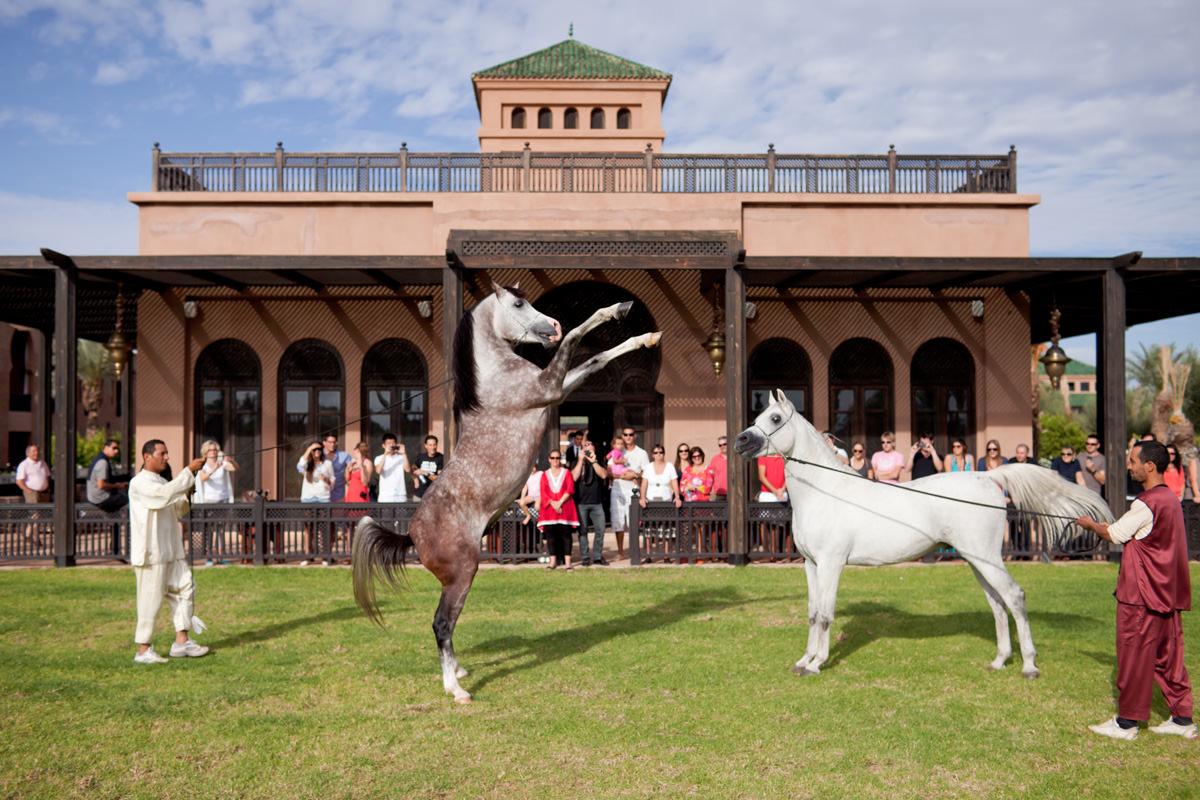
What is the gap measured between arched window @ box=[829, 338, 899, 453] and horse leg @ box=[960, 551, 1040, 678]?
949 cm

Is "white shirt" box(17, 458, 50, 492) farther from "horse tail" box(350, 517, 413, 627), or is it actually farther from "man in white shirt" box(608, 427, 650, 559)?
"horse tail" box(350, 517, 413, 627)

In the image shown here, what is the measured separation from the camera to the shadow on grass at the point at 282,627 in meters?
7.46

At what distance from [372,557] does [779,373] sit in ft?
36.2

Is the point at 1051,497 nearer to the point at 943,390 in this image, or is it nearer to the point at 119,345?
the point at 943,390

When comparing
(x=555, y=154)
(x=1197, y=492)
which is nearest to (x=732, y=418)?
(x=555, y=154)

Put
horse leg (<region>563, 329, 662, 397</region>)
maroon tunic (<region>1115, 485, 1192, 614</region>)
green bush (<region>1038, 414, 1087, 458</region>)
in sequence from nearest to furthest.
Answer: maroon tunic (<region>1115, 485, 1192, 614</region>) → horse leg (<region>563, 329, 662, 397</region>) → green bush (<region>1038, 414, 1087, 458</region>)

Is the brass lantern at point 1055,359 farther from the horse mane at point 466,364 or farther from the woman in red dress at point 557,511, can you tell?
the horse mane at point 466,364

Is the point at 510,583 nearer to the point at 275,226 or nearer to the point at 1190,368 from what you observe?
the point at 275,226

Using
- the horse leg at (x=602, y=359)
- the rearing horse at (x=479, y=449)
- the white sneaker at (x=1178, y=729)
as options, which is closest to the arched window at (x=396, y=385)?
the rearing horse at (x=479, y=449)

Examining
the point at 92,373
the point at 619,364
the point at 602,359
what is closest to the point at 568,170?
the point at 619,364

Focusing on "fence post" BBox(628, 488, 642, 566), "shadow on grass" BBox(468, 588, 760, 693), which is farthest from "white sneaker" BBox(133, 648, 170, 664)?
"fence post" BBox(628, 488, 642, 566)

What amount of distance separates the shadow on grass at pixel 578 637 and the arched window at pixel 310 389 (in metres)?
8.75

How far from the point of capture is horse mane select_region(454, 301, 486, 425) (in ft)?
19.8

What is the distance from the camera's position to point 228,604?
909cm
